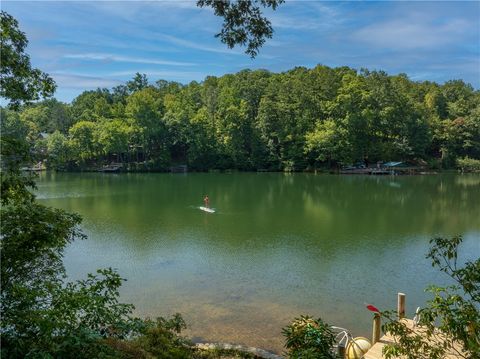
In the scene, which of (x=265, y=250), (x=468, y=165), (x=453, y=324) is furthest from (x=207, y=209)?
(x=468, y=165)

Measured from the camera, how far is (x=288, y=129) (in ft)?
176

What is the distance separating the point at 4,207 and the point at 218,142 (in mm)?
50230

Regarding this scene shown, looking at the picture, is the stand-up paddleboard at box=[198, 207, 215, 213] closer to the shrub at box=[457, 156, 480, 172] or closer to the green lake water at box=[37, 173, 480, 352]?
the green lake water at box=[37, 173, 480, 352]

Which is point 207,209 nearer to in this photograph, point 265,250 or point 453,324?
point 265,250

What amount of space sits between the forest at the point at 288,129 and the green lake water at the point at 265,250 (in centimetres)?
1764

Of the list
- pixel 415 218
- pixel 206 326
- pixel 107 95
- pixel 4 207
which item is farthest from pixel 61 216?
pixel 107 95

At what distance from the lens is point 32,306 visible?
5.08 meters

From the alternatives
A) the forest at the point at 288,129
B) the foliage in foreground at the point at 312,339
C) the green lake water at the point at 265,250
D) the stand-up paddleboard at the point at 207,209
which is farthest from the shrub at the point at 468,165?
the foliage in foreground at the point at 312,339

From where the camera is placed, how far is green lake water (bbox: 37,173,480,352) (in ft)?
38.8

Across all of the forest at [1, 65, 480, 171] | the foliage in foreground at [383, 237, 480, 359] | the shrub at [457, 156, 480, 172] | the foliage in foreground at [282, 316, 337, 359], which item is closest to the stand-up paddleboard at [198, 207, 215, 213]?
the foliage in foreground at [282, 316, 337, 359]

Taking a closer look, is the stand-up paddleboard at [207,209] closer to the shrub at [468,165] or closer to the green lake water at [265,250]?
the green lake water at [265,250]

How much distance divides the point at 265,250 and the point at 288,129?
3744cm

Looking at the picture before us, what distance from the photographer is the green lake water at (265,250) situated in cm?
1184

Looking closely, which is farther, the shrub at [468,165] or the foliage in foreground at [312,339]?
the shrub at [468,165]
